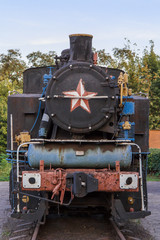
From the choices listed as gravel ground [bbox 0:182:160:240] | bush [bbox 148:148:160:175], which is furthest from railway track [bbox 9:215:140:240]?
bush [bbox 148:148:160:175]

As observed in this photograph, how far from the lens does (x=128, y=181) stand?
5.59 metres

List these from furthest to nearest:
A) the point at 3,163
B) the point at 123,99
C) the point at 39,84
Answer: the point at 3,163
the point at 39,84
the point at 123,99

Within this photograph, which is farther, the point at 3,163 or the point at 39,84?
the point at 3,163

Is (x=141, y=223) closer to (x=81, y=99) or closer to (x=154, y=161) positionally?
(x=81, y=99)

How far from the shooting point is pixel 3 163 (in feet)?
62.2

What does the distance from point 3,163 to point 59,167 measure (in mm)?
13555

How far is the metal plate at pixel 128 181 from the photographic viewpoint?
557 cm

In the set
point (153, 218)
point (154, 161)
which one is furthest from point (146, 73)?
point (153, 218)

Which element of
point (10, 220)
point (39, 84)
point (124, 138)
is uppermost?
point (39, 84)

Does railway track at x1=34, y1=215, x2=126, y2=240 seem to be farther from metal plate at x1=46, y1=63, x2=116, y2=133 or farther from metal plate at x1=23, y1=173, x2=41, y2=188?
metal plate at x1=46, y1=63, x2=116, y2=133

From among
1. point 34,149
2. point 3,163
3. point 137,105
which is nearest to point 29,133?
point 34,149

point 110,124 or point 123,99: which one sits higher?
point 123,99

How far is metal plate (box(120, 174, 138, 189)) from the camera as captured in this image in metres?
5.57

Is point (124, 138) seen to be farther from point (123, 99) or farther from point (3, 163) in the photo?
point (3, 163)
